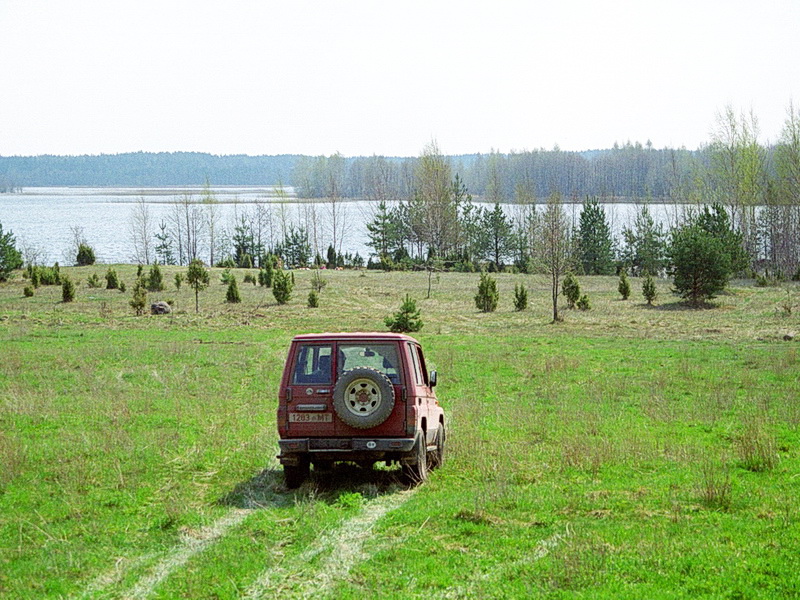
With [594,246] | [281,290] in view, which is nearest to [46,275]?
[281,290]

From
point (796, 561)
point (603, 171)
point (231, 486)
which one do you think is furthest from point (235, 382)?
point (603, 171)

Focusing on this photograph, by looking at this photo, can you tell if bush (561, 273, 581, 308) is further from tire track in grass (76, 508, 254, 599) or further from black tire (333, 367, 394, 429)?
tire track in grass (76, 508, 254, 599)

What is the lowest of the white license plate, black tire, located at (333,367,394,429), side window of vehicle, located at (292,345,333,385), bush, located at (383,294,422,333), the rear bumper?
bush, located at (383,294,422,333)

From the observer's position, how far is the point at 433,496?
30.5 feet

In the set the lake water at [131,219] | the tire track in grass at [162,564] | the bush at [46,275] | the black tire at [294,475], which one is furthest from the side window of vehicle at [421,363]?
the lake water at [131,219]

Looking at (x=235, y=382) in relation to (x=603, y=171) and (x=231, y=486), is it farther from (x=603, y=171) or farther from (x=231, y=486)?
(x=603, y=171)

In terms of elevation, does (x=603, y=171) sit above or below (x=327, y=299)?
Answer: above

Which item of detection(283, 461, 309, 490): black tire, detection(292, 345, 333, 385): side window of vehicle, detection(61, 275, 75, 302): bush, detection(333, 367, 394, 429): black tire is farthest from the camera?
detection(61, 275, 75, 302): bush

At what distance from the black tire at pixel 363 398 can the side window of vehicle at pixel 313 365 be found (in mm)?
340

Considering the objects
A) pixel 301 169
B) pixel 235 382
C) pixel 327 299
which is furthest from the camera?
pixel 301 169

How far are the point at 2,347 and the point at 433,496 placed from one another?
19.6m

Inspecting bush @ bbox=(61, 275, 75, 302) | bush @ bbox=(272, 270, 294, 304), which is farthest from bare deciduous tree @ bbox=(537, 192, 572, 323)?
bush @ bbox=(61, 275, 75, 302)

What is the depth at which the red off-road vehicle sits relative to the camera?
31.1 feet

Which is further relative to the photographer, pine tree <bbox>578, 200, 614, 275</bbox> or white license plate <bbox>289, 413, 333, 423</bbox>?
pine tree <bbox>578, 200, 614, 275</bbox>
